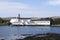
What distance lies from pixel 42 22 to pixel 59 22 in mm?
17772

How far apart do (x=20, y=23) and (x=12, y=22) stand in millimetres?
8294

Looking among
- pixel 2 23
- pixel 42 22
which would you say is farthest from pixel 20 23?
pixel 2 23

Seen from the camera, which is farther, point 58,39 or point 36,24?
point 36,24

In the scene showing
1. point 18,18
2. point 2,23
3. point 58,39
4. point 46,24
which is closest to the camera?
point 58,39

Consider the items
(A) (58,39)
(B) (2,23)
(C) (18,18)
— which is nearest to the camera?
(A) (58,39)

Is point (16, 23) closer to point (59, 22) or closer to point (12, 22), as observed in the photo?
point (12, 22)

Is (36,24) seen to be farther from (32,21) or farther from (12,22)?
(12,22)

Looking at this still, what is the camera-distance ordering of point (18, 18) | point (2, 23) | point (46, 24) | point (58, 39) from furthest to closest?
point (2, 23)
point (18, 18)
point (46, 24)
point (58, 39)

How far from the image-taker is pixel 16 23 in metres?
147

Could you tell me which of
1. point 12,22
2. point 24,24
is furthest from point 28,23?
point 12,22

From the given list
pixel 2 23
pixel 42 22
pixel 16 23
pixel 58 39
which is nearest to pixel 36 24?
pixel 42 22

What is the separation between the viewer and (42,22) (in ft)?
468

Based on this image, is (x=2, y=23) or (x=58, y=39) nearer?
(x=58, y=39)

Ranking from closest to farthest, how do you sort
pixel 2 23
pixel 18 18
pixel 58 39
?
pixel 58 39 < pixel 18 18 < pixel 2 23
